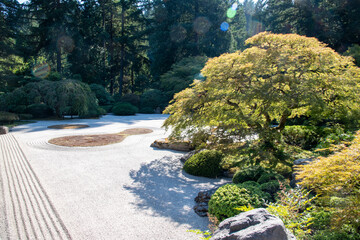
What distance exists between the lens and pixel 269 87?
592 centimetres

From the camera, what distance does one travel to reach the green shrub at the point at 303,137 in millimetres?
8711

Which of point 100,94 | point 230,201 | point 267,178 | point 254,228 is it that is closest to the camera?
point 254,228

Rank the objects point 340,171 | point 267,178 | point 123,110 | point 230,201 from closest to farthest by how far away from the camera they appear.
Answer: point 340,171
point 230,201
point 267,178
point 123,110

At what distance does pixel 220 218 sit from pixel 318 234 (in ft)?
4.78

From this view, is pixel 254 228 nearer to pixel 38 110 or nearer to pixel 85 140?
pixel 85 140

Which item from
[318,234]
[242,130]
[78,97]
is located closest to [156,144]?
[242,130]

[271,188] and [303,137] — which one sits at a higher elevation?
[303,137]

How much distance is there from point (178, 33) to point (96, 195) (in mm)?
27169

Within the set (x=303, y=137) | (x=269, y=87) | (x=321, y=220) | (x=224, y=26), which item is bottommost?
(x=321, y=220)

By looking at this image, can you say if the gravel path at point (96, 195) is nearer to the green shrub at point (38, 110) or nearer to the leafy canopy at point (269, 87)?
the leafy canopy at point (269, 87)

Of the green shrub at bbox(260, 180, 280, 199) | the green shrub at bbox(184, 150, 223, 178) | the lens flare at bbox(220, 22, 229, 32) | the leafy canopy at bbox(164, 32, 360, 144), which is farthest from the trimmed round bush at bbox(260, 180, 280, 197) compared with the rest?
the lens flare at bbox(220, 22, 229, 32)

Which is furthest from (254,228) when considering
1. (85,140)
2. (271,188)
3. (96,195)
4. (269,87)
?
(85,140)

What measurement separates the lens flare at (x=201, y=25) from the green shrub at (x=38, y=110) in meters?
19.8

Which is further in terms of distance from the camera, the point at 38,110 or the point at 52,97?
the point at 38,110
